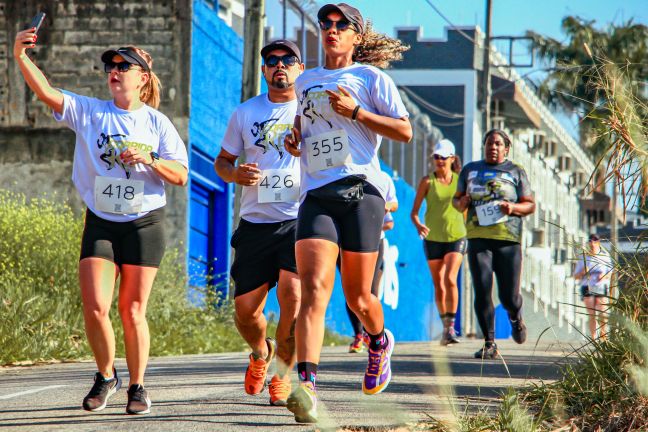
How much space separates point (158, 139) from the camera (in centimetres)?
734

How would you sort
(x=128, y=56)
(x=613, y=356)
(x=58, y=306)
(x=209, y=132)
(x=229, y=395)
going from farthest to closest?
(x=209, y=132), (x=58, y=306), (x=229, y=395), (x=128, y=56), (x=613, y=356)

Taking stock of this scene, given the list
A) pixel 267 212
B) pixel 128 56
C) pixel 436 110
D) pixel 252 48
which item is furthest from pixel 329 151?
pixel 436 110

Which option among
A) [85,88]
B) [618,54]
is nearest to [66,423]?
[85,88]

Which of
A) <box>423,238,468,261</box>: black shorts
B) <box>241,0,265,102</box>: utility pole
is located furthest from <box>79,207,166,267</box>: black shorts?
<box>241,0,265,102</box>: utility pole

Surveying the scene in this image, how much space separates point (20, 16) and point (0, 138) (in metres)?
1.71

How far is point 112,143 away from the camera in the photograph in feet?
23.5

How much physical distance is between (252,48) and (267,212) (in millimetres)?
9262

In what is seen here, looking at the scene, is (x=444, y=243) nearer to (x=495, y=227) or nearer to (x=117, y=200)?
(x=495, y=227)

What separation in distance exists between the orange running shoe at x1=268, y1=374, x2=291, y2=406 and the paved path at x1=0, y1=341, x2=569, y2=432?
6 cm

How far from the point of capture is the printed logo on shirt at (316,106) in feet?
22.0

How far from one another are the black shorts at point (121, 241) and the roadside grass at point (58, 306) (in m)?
4.80

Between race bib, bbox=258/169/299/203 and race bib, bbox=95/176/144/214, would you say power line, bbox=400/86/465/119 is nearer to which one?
race bib, bbox=258/169/299/203

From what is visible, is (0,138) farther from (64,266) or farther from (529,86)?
(529,86)

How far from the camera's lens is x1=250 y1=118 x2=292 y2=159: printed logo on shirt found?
7617 millimetres
